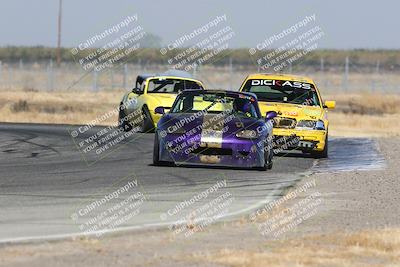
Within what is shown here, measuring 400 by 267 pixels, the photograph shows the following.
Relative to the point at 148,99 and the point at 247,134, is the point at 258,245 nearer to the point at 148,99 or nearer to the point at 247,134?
the point at 247,134

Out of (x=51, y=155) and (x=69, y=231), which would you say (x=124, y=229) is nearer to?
(x=69, y=231)

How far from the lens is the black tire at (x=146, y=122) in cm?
2533

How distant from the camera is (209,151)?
16.3 metres

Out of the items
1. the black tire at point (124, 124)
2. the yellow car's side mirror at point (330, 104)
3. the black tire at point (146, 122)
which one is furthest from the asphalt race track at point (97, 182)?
the black tire at point (124, 124)

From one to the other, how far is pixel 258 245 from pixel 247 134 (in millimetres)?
7285

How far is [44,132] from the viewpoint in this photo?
25.6m

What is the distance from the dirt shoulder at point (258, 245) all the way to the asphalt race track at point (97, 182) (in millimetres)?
578

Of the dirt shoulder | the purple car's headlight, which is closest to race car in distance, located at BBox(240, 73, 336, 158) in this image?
the purple car's headlight

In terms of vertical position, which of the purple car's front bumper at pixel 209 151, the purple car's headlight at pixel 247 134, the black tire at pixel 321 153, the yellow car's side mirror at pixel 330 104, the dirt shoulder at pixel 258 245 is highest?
the dirt shoulder at pixel 258 245

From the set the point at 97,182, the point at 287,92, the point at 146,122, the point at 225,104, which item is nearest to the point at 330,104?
the point at 287,92

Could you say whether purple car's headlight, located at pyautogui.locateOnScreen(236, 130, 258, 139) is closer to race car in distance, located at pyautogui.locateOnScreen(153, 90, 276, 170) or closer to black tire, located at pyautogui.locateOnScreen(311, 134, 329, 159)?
race car in distance, located at pyautogui.locateOnScreen(153, 90, 276, 170)

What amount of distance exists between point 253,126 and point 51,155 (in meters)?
4.25

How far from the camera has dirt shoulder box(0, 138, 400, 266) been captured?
27.5 ft

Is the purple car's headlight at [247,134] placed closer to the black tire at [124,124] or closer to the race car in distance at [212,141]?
the race car in distance at [212,141]
